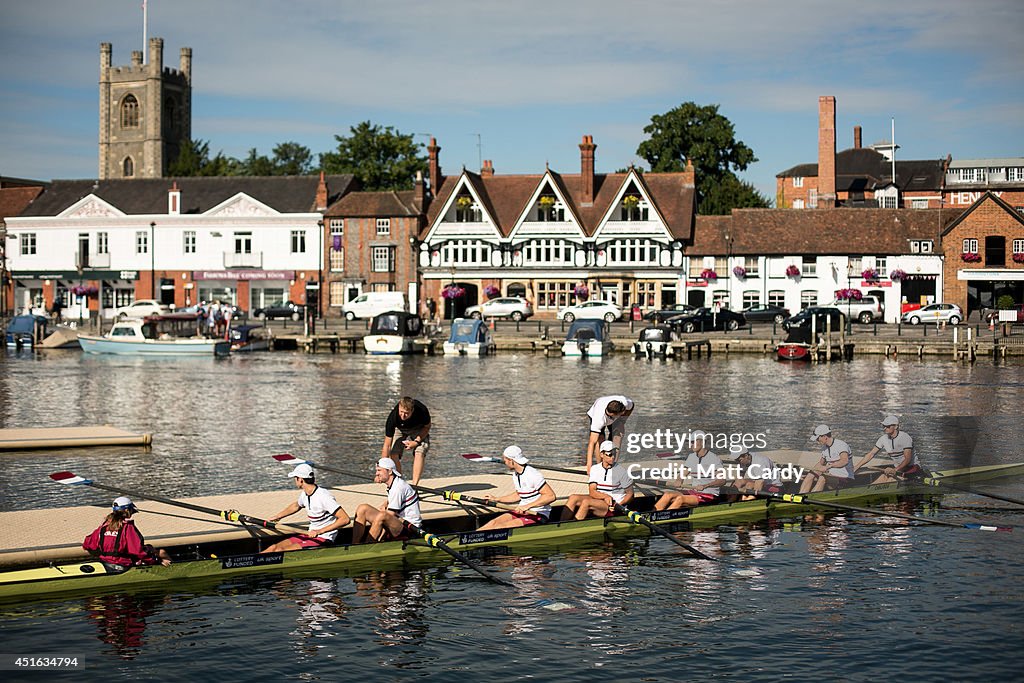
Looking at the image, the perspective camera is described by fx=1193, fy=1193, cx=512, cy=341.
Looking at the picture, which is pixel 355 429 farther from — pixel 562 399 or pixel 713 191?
pixel 713 191

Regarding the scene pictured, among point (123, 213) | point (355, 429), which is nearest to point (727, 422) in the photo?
point (355, 429)

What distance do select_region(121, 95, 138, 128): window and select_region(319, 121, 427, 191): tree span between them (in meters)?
43.8

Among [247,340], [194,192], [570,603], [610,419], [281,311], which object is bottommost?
[570,603]

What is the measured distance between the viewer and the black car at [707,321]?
235ft

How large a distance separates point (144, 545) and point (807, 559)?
10.9 m

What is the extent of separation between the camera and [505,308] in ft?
269

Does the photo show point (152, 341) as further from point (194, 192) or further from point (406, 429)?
point (406, 429)

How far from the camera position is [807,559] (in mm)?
20531

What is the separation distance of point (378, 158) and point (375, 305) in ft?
96.8

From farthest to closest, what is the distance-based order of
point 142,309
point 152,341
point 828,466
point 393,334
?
1. point 142,309
2. point 393,334
3. point 152,341
4. point 828,466

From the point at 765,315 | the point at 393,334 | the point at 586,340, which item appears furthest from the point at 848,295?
the point at 393,334

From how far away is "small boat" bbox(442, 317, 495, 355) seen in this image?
66750 mm

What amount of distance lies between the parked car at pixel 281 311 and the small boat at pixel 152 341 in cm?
1748

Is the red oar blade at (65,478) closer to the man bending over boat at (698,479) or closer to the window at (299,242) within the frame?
the man bending over boat at (698,479)
